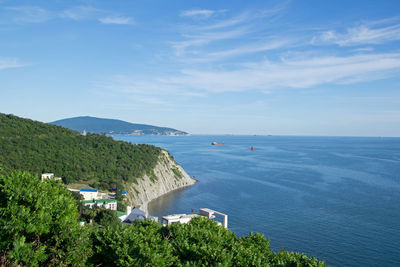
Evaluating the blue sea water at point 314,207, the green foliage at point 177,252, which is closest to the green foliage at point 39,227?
the green foliage at point 177,252

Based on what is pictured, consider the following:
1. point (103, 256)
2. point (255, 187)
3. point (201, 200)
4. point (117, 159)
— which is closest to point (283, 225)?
point (201, 200)

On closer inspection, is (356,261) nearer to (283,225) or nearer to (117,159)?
(283,225)

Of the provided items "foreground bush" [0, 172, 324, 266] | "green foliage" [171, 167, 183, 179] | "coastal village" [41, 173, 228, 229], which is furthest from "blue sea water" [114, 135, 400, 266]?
"foreground bush" [0, 172, 324, 266]

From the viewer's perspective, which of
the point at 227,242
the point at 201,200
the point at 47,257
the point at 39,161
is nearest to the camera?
the point at 47,257

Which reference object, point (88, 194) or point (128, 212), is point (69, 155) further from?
point (128, 212)

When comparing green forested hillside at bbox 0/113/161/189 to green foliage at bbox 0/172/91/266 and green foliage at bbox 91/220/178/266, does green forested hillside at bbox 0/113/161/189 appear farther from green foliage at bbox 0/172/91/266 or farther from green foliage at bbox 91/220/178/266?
green foliage at bbox 91/220/178/266

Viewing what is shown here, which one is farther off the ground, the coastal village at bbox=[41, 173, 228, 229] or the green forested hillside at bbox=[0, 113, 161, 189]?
the green forested hillside at bbox=[0, 113, 161, 189]
